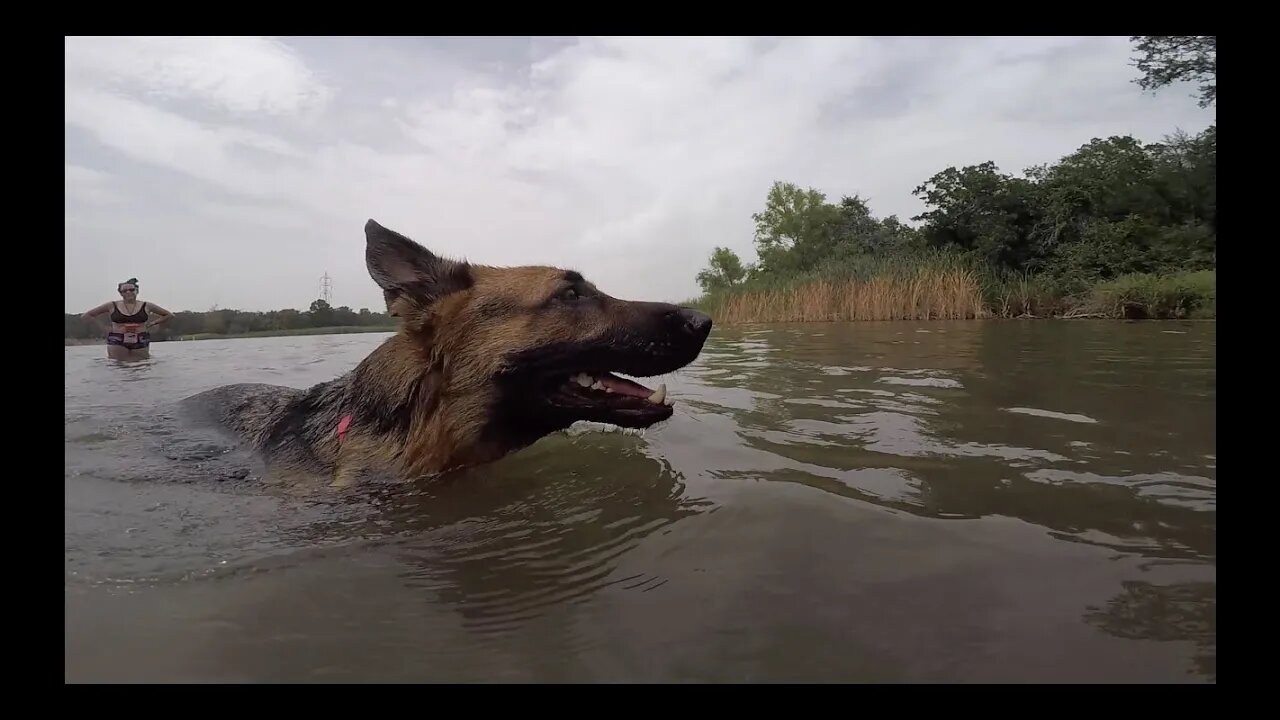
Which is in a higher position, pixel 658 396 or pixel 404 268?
pixel 404 268

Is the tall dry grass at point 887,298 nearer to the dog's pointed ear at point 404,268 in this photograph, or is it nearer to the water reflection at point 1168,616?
the dog's pointed ear at point 404,268

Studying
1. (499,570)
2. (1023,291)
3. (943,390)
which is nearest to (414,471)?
(499,570)

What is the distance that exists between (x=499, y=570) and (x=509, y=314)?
75.7 inches

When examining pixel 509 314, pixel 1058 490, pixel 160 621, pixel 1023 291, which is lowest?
pixel 160 621

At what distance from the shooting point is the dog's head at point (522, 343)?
3.61 metres

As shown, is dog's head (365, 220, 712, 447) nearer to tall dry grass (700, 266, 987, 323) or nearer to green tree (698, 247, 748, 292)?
tall dry grass (700, 266, 987, 323)

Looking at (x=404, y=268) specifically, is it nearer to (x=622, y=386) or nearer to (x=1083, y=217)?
(x=622, y=386)

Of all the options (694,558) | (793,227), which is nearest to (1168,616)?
(694,558)

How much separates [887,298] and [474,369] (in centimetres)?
1676

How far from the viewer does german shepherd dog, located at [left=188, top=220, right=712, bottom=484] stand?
3.57m

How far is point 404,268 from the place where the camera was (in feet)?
12.3

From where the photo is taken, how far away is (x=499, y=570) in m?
2.14

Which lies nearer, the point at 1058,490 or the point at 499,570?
the point at 499,570
